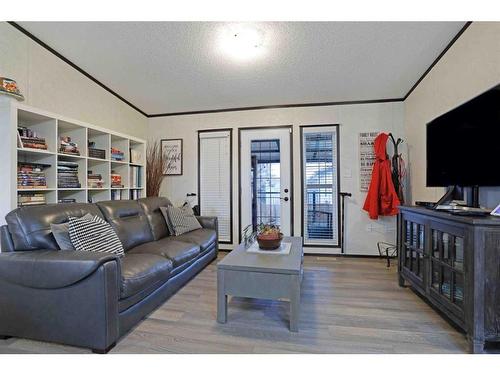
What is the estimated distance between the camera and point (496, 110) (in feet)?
5.33

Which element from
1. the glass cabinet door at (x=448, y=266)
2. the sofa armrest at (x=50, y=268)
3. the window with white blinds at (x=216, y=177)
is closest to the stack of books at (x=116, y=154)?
the window with white blinds at (x=216, y=177)

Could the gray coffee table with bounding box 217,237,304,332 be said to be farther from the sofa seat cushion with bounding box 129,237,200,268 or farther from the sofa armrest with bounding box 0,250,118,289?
the sofa armrest with bounding box 0,250,118,289

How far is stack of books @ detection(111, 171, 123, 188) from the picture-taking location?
10.7 ft

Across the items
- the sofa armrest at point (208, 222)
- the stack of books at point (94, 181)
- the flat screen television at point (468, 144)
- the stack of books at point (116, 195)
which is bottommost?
the sofa armrest at point (208, 222)

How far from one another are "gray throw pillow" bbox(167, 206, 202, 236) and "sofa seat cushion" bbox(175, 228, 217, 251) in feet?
0.25

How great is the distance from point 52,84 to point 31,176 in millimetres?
1051

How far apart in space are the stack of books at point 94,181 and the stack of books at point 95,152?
0.24 metres

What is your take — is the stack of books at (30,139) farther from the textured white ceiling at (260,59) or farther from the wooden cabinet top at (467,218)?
the wooden cabinet top at (467,218)

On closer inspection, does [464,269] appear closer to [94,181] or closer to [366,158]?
[366,158]

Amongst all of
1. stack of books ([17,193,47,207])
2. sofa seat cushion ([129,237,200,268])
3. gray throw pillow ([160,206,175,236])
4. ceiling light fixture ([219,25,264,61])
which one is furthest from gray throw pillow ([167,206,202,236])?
ceiling light fixture ([219,25,264,61])

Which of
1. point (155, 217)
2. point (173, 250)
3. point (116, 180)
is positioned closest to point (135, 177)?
point (116, 180)

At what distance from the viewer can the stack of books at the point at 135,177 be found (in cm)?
362
